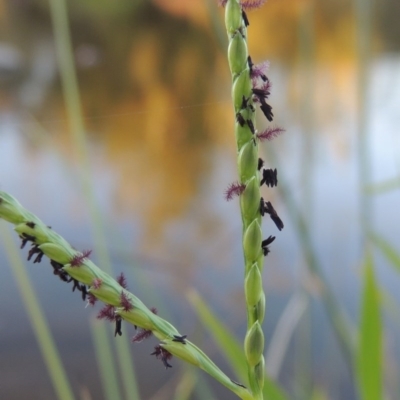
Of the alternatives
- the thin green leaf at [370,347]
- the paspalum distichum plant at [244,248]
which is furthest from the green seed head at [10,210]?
the thin green leaf at [370,347]

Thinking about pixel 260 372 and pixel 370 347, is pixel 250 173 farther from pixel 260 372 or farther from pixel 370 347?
pixel 370 347

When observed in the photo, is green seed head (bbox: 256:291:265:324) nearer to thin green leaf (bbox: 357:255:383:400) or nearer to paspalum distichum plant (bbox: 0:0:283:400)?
paspalum distichum plant (bbox: 0:0:283:400)

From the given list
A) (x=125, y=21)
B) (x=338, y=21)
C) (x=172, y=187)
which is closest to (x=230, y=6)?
(x=172, y=187)

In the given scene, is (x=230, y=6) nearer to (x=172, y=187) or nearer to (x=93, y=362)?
(x=93, y=362)

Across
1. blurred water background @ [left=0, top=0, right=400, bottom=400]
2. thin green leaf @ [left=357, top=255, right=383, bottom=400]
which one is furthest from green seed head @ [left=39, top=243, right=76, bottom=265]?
blurred water background @ [left=0, top=0, right=400, bottom=400]

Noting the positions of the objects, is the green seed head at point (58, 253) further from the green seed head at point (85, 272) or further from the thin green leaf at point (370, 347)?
the thin green leaf at point (370, 347)

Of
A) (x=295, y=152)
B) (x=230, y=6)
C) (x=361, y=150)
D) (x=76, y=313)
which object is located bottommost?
(x=76, y=313)
